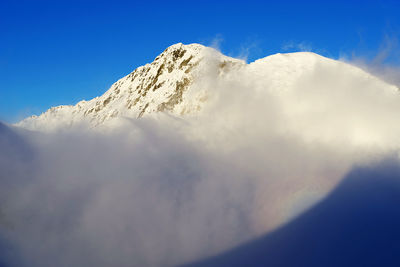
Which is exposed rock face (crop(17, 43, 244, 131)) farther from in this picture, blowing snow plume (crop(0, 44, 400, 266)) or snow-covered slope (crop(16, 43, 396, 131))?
blowing snow plume (crop(0, 44, 400, 266))

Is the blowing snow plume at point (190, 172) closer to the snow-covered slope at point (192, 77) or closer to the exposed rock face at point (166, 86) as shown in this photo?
the snow-covered slope at point (192, 77)

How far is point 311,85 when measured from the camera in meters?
17.8

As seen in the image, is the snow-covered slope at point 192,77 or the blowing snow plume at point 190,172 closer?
the blowing snow plume at point 190,172

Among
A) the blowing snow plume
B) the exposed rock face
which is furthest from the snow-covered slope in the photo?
the blowing snow plume

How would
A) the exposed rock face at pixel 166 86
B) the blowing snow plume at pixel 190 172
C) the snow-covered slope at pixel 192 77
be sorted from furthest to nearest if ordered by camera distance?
the exposed rock face at pixel 166 86 < the snow-covered slope at pixel 192 77 < the blowing snow plume at pixel 190 172

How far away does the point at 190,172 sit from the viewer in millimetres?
11406

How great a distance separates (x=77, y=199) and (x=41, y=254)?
1812 millimetres

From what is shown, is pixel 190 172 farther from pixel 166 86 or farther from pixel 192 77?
pixel 166 86

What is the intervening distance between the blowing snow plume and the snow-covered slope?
1645mm

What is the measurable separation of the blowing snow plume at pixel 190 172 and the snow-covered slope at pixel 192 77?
5.40ft

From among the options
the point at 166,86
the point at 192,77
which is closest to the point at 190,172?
the point at 192,77

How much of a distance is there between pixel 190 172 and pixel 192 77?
2350 centimetres

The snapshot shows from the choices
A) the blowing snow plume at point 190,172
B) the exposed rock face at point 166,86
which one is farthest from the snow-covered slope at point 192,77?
the blowing snow plume at point 190,172

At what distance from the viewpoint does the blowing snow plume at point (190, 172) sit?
8.42 m
